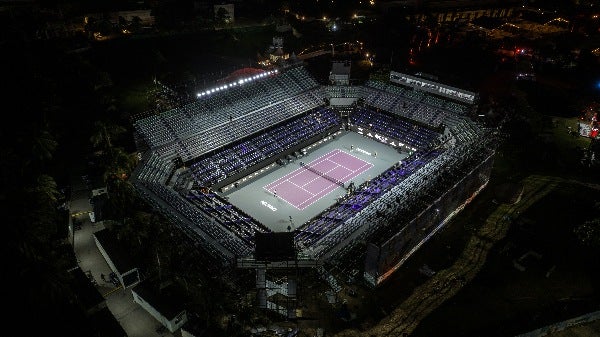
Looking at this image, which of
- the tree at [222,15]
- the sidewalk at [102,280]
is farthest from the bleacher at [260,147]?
the tree at [222,15]

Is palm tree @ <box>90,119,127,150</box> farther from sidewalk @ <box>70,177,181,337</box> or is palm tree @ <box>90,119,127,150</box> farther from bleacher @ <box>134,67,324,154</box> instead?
sidewalk @ <box>70,177,181,337</box>

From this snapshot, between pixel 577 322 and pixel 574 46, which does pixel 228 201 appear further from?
pixel 574 46

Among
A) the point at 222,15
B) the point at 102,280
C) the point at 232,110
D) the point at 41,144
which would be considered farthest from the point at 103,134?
the point at 222,15

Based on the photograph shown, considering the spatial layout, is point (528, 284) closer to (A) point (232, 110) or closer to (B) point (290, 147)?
(B) point (290, 147)

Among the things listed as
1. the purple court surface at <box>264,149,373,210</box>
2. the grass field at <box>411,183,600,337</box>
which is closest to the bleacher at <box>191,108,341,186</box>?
the purple court surface at <box>264,149,373,210</box>

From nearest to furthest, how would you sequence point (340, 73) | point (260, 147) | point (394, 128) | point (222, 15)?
1. point (260, 147)
2. point (394, 128)
3. point (340, 73)
4. point (222, 15)

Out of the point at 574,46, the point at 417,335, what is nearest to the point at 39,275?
the point at 417,335

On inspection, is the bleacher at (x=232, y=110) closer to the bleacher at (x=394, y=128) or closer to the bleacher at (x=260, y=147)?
the bleacher at (x=260, y=147)
